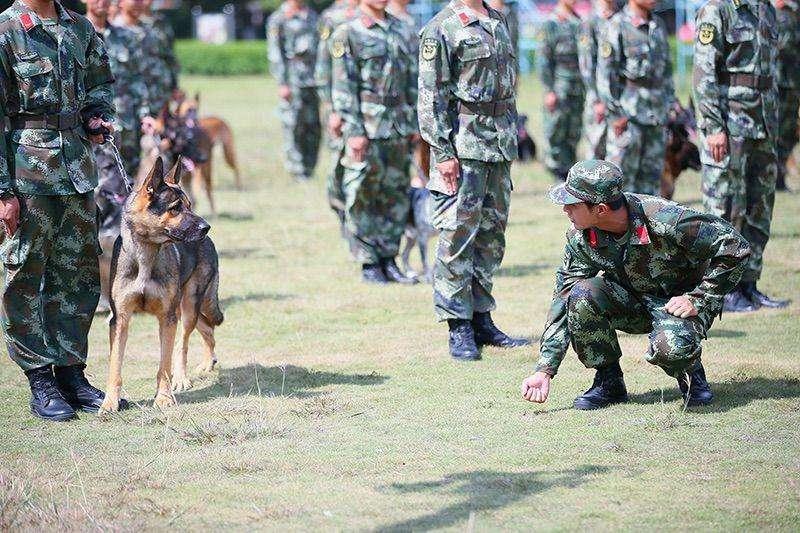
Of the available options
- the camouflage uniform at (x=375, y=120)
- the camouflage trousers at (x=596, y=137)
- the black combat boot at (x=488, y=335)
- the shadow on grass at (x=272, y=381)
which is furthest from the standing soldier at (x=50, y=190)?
the camouflage trousers at (x=596, y=137)

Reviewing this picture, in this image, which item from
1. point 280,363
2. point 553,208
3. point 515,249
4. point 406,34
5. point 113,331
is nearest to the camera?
point 113,331

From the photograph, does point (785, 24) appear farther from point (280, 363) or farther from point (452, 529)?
point (452, 529)

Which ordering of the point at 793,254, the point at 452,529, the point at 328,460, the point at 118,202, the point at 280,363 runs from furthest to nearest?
the point at 793,254 → the point at 118,202 → the point at 280,363 → the point at 328,460 → the point at 452,529

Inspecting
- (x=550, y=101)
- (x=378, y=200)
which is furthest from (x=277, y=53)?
(x=378, y=200)

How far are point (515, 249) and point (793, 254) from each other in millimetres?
2567

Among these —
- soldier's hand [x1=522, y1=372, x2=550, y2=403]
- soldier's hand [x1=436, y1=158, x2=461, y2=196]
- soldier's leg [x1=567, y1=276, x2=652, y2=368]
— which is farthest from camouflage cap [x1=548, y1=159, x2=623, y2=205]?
soldier's hand [x1=436, y1=158, x2=461, y2=196]

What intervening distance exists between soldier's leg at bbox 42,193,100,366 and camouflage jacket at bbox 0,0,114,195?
0.18 m

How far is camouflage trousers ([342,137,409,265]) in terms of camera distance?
10.8m

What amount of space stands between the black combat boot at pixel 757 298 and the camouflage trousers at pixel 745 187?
8 centimetres

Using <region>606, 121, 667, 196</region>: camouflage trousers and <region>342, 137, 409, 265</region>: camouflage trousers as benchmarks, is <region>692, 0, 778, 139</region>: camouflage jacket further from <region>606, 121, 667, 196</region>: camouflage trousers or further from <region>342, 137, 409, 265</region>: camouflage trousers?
<region>342, 137, 409, 265</region>: camouflage trousers

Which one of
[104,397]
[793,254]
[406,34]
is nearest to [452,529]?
[104,397]

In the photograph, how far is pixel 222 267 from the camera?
38.4 feet

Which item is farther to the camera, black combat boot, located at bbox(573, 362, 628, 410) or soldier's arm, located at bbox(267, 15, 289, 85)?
soldier's arm, located at bbox(267, 15, 289, 85)

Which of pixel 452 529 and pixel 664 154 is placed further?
pixel 664 154
